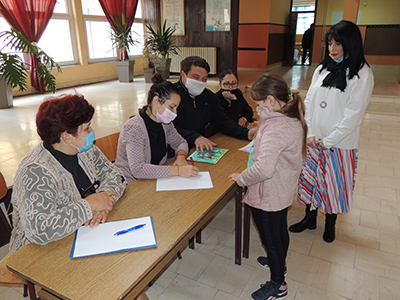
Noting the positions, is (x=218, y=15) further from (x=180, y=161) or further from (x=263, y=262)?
(x=263, y=262)

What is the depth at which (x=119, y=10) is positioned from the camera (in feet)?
27.0

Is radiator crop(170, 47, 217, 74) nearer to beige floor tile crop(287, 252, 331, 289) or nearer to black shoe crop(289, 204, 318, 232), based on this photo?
black shoe crop(289, 204, 318, 232)

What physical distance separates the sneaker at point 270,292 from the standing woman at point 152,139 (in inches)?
31.4

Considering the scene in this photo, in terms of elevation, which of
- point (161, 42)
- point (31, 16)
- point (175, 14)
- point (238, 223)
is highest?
point (175, 14)

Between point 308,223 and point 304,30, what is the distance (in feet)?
41.8

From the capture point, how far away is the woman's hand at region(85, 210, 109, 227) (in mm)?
1258

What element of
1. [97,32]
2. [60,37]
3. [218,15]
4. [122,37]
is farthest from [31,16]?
[218,15]

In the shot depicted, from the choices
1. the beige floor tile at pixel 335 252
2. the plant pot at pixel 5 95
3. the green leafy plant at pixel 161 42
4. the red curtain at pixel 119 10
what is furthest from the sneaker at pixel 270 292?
the red curtain at pixel 119 10

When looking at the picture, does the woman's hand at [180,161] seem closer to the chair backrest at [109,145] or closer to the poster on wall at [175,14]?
the chair backrest at [109,145]

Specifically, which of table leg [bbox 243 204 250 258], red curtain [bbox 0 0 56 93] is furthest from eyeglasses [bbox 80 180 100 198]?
red curtain [bbox 0 0 56 93]

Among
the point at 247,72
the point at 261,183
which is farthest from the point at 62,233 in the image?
the point at 247,72

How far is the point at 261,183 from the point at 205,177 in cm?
33

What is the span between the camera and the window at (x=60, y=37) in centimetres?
701

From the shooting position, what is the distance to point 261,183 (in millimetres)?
1551
